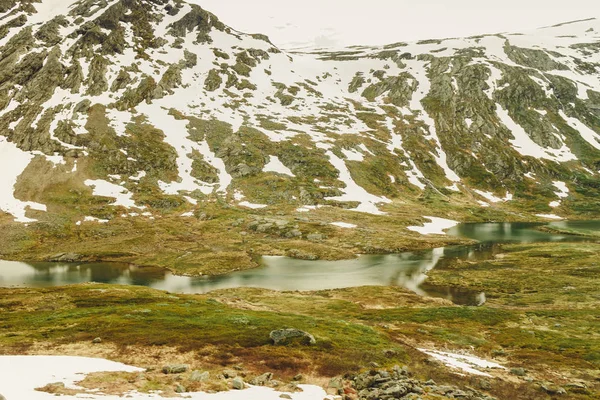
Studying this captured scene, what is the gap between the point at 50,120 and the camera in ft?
513

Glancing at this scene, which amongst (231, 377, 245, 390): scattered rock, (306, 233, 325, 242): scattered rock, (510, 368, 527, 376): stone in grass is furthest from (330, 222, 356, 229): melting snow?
(231, 377, 245, 390): scattered rock

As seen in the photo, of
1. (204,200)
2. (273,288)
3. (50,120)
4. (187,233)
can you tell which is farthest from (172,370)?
(50,120)

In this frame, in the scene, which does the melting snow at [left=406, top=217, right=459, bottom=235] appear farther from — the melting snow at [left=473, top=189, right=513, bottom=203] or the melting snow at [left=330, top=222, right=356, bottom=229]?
the melting snow at [left=473, top=189, right=513, bottom=203]

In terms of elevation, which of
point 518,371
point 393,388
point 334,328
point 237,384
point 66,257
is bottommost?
point 518,371

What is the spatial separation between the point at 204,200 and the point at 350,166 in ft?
215

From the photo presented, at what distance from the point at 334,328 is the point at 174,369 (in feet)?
64.3

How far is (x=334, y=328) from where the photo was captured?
43312 millimetres

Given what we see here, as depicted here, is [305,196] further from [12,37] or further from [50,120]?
[12,37]

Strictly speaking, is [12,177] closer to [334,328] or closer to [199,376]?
[334,328]

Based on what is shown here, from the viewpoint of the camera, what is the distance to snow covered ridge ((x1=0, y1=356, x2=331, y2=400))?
21.8 metres

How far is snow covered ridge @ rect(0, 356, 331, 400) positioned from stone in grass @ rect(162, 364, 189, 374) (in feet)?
6.06

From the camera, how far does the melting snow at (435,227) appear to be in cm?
12606

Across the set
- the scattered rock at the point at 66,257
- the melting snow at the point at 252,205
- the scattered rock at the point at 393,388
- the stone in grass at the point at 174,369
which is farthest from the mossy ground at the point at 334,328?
the melting snow at the point at 252,205

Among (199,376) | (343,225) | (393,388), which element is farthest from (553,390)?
(343,225)
